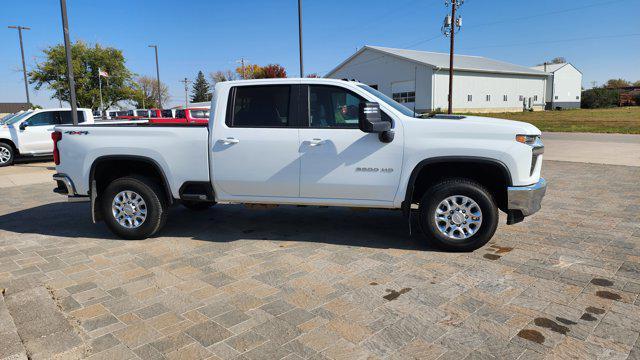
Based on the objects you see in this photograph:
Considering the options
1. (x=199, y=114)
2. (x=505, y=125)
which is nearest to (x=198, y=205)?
(x=505, y=125)

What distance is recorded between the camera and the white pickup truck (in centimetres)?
1421

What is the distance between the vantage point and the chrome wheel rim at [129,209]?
5.49m

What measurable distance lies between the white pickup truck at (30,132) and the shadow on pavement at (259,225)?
8.29 m

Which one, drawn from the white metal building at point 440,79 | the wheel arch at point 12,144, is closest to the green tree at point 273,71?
the white metal building at point 440,79

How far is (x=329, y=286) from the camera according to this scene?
4.05 metres

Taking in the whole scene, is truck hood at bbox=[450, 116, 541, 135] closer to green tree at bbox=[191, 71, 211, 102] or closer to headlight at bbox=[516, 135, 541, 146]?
headlight at bbox=[516, 135, 541, 146]

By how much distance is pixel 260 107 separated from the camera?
525 centimetres

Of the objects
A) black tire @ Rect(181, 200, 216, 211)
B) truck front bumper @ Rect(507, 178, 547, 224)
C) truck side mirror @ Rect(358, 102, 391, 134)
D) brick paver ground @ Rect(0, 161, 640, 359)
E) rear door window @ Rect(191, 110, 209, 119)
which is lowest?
brick paver ground @ Rect(0, 161, 640, 359)

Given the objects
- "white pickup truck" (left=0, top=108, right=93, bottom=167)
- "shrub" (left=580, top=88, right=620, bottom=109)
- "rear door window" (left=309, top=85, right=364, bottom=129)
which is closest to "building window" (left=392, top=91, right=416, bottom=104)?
"shrub" (left=580, top=88, right=620, bottom=109)

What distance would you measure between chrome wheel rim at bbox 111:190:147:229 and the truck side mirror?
2.83 m

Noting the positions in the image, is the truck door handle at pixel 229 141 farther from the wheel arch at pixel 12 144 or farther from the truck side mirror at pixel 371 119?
the wheel arch at pixel 12 144

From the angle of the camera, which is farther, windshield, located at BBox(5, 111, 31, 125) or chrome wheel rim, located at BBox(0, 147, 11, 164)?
windshield, located at BBox(5, 111, 31, 125)

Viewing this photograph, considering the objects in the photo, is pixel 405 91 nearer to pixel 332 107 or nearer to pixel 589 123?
pixel 589 123

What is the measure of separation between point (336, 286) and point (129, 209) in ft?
9.60
